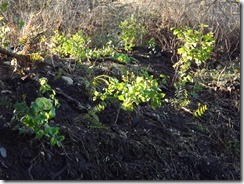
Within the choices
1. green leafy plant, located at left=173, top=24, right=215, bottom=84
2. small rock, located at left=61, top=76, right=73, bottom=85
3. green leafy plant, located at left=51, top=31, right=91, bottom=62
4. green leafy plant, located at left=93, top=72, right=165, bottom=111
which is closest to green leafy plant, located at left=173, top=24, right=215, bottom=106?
green leafy plant, located at left=173, top=24, right=215, bottom=84

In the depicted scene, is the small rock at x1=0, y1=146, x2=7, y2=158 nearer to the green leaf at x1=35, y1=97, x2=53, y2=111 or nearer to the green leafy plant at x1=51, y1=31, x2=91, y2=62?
the green leaf at x1=35, y1=97, x2=53, y2=111

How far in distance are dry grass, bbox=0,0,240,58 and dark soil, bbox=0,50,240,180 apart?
1.62m

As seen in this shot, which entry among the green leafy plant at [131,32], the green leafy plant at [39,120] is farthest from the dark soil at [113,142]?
the green leafy plant at [131,32]

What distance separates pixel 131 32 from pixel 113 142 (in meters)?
2.89

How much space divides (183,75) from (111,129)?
6.11 feet

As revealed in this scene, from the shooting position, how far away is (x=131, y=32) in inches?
258

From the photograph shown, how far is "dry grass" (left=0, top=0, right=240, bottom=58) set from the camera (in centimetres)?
670

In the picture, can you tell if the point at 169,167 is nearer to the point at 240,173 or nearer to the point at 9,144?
the point at 240,173

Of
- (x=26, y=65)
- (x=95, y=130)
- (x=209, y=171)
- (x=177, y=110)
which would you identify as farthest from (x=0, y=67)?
(x=209, y=171)

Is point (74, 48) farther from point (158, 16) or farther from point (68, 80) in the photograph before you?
point (158, 16)

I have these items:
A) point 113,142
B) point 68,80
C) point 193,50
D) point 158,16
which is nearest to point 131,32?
point 158,16

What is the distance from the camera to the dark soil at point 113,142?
348cm

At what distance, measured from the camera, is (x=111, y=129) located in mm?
4094

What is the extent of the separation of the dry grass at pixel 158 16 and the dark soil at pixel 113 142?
1624mm
